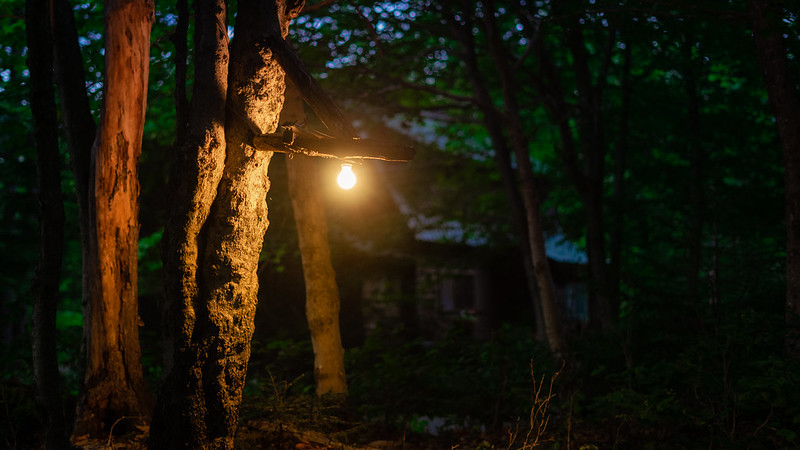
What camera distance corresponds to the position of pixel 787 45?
735 cm

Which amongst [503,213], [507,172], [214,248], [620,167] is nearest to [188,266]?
[214,248]

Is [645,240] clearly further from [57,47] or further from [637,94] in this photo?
[57,47]

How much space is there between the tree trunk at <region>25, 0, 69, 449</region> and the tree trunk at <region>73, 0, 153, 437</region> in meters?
0.26

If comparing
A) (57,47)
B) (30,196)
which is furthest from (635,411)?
(30,196)

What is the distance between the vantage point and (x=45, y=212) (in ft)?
16.8

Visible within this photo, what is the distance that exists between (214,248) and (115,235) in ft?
5.37

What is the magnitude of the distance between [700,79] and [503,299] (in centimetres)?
1098

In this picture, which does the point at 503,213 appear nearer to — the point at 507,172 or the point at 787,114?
the point at 507,172

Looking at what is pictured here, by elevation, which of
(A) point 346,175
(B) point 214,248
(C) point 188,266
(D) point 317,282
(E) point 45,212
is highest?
(A) point 346,175

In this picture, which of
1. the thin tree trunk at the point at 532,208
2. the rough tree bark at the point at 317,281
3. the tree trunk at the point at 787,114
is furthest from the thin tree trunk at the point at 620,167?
the rough tree bark at the point at 317,281

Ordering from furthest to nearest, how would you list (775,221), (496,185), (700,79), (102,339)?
(496,185), (700,79), (775,221), (102,339)

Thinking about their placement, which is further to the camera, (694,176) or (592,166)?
(592,166)

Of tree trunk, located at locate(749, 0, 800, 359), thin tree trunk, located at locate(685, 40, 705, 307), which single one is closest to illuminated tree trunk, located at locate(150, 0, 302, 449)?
tree trunk, located at locate(749, 0, 800, 359)

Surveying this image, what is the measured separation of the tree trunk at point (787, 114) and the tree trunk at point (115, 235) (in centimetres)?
668
